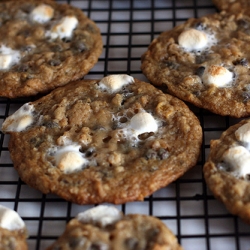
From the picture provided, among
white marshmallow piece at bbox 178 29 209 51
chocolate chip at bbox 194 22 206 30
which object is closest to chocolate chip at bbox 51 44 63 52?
white marshmallow piece at bbox 178 29 209 51

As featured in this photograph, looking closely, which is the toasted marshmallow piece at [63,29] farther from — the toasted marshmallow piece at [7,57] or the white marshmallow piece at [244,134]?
the white marshmallow piece at [244,134]

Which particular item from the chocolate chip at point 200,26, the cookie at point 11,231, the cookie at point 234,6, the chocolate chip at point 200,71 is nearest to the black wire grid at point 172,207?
the cookie at point 11,231

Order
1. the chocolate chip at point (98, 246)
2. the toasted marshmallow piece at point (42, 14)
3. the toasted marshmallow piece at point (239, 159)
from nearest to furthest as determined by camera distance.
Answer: the chocolate chip at point (98, 246)
the toasted marshmallow piece at point (239, 159)
the toasted marshmallow piece at point (42, 14)

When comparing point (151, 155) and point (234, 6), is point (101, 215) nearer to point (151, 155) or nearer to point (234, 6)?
point (151, 155)

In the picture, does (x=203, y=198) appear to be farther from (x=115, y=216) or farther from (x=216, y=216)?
(x=115, y=216)

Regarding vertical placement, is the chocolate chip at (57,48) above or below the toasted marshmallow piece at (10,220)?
above

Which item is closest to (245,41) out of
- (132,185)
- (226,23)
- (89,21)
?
(226,23)
